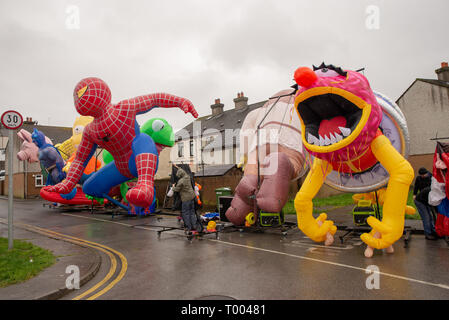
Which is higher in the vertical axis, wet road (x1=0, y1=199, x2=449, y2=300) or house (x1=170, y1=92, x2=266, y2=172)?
house (x1=170, y1=92, x2=266, y2=172)

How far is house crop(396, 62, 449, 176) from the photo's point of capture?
64.1 ft

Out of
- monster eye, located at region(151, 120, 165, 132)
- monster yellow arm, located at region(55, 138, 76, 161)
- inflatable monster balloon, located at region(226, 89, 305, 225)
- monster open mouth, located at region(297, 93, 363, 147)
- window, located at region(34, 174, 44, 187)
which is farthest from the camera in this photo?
window, located at region(34, 174, 44, 187)

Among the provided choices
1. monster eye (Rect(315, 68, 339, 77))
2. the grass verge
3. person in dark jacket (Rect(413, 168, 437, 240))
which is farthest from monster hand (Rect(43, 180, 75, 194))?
person in dark jacket (Rect(413, 168, 437, 240))

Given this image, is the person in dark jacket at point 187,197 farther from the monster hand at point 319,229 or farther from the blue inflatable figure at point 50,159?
the blue inflatable figure at point 50,159

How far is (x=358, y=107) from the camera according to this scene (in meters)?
6.00

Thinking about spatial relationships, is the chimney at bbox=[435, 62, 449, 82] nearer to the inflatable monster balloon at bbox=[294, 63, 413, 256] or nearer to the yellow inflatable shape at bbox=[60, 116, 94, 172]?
the inflatable monster balloon at bbox=[294, 63, 413, 256]

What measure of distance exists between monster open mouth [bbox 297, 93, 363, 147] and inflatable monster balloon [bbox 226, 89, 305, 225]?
165 cm

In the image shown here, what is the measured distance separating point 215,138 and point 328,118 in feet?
69.0

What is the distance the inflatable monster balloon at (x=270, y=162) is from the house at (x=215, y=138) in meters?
13.3

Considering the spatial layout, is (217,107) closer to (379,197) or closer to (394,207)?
(379,197)
